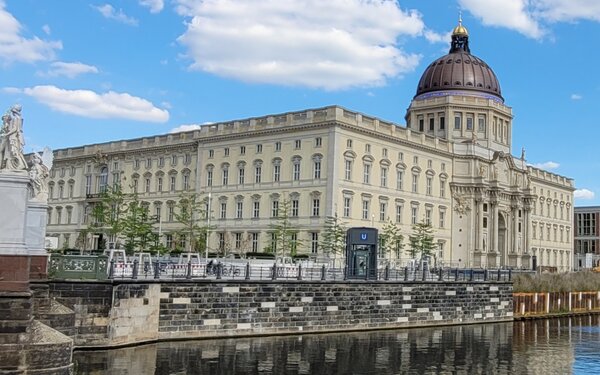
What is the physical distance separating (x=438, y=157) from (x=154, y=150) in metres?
33.5

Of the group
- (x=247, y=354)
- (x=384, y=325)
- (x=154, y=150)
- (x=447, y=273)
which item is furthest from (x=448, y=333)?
(x=154, y=150)

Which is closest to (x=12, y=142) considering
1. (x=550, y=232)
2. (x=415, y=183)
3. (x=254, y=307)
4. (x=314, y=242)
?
(x=254, y=307)

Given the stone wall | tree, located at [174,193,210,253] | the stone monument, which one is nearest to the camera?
the stone monument

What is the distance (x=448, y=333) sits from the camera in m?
44.0

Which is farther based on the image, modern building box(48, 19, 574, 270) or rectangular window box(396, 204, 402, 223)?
rectangular window box(396, 204, 402, 223)

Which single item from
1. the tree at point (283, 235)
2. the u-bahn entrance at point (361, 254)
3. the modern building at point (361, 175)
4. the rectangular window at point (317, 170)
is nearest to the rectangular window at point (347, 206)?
the modern building at point (361, 175)

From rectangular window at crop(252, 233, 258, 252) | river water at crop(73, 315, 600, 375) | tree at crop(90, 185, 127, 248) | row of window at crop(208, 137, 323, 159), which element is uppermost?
row of window at crop(208, 137, 323, 159)

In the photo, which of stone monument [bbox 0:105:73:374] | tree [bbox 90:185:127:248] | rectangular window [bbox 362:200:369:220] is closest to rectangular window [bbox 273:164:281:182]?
rectangular window [bbox 362:200:369:220]

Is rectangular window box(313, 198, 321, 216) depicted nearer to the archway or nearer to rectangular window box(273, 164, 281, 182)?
rectangular window box(273, 164, 281, 182)

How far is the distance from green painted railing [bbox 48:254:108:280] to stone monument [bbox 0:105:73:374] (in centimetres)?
1126

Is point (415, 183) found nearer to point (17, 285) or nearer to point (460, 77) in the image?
point (460, 77)

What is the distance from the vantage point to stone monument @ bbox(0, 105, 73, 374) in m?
18.7

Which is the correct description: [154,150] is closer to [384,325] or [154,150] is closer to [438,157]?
[438,157]

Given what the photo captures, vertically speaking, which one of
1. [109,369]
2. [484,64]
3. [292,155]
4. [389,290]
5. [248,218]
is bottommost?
[109,369]
